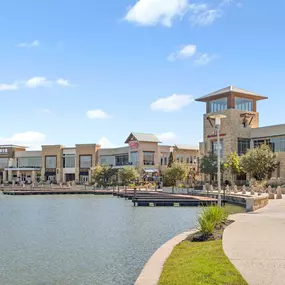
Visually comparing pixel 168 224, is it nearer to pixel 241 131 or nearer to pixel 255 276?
pixel 255 276

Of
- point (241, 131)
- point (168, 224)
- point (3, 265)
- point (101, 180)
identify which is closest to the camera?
point (3, 265)

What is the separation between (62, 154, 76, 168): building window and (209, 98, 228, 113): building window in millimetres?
44077

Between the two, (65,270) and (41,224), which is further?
(41,224)

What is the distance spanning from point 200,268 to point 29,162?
107 meters

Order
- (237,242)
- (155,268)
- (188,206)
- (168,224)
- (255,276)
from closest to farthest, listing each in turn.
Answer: (255,276) → (155,268) → (237,242) → (168,224) → (188,206)

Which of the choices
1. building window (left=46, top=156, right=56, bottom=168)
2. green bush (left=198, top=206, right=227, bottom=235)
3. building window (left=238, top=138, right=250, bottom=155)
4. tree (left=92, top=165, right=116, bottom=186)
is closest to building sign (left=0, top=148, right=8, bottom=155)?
building window (left=46, top=156, right=56, bottom=168)

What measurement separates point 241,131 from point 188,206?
31.8m

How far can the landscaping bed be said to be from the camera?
29.8 feet

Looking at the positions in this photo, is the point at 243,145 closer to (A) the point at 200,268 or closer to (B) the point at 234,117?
(B) the point at 234,117

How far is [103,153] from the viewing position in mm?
100562

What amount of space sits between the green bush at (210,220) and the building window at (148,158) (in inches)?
2801

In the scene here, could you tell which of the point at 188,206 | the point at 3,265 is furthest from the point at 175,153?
the point at 3,265

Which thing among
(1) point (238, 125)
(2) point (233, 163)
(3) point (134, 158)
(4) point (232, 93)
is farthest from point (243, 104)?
(3) point (134, 158)

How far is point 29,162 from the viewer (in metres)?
113
